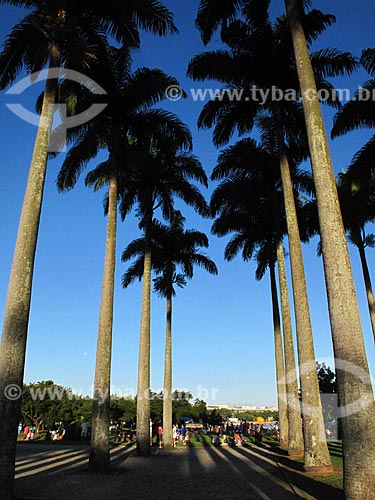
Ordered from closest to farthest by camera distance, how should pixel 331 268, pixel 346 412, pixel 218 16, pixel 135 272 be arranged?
pixel 346 412, pixel 331 268, pixel 218 16, pixel 135 272

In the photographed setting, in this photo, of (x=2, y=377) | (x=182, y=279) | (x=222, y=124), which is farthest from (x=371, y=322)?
(x=2, y=377)

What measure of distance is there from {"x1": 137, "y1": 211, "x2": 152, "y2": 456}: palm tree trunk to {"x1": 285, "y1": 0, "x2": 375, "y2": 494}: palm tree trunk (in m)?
13.4

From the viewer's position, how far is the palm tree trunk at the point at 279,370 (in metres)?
22.0

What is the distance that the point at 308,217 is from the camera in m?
23.0

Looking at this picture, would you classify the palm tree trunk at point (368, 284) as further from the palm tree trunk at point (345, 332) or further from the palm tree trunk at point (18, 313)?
the palm tree trunk at point (18, 313)

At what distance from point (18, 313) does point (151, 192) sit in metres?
15.1

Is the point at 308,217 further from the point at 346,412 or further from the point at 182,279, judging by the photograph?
the point at 346,412

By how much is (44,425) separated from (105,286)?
39841 mm

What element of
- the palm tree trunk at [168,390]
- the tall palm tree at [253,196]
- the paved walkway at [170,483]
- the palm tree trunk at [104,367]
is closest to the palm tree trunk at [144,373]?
the paved walkway at [170,483]

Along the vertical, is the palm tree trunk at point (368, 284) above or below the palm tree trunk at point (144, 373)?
above

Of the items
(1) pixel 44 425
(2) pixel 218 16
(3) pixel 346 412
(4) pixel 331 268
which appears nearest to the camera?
(3) pixel 346 412

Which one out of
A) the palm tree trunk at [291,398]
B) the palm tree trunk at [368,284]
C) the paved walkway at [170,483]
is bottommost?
the paved walkway at [170,483]

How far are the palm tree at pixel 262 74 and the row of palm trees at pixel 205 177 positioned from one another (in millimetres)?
47

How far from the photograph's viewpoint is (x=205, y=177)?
918 inches
